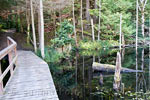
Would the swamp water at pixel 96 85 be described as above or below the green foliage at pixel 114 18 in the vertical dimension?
below

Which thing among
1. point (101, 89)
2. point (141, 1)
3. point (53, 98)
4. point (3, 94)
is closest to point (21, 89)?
point (3, 94)

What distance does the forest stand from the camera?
21.6 ft

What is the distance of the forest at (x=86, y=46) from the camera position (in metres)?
6.59

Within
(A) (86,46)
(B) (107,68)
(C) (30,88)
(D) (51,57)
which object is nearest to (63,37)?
(D) (51,57)

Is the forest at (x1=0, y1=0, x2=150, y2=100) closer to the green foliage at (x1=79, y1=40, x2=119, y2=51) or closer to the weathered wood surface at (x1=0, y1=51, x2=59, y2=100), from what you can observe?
the green foliage at (x1=79, y1=40, x2=119, y2=51)

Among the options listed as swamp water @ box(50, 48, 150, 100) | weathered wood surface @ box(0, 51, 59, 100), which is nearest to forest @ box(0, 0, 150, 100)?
swamp water @ box(50, 48, 150, 100)

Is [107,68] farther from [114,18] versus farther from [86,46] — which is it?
[114,18]

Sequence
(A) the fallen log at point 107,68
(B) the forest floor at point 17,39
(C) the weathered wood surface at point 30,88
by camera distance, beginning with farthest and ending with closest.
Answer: (B) the forest floor at point 17,39, (A) the fallen log at point 107,68, (C) the weathered wood surface at point 30,88

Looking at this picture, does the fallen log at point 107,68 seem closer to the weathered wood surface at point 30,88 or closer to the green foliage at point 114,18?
the weathered wood surface at point 30,88

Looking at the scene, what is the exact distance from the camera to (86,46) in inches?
691

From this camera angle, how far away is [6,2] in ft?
50.5

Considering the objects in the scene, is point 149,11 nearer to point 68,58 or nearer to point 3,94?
point 68,58

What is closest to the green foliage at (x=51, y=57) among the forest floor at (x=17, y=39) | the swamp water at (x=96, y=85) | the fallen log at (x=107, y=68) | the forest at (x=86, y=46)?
the forest at (x=86, y=46)

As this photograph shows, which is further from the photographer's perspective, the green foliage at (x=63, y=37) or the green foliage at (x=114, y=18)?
the green foliage at (x=114, y=18)
